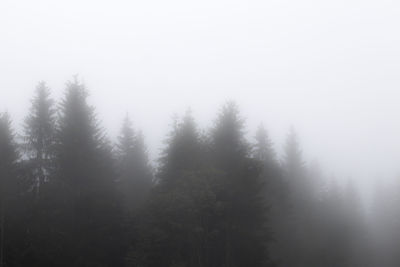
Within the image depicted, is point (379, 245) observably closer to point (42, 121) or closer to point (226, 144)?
point (226, 144)

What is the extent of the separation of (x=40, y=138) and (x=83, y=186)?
443 centimetres

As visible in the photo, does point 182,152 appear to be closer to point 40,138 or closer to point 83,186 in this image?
point 83,186

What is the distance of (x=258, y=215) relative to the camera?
31.3m

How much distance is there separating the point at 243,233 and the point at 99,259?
1060 centimetres

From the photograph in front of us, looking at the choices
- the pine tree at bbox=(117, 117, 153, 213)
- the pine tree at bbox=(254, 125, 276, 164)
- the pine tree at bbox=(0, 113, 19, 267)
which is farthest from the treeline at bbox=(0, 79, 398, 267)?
the pine tree at bbox=(254, 125, 276, 164)

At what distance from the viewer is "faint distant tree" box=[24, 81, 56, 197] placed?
28.0 meters

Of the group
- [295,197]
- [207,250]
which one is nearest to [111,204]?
[207,250]

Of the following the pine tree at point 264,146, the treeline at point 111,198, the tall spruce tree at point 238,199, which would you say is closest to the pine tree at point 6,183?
the treeline at point 111,198

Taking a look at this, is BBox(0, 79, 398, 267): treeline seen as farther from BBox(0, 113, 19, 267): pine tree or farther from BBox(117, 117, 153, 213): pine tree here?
BBox(117, 117, 153, 213): pine tree

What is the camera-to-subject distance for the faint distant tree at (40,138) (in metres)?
28.0

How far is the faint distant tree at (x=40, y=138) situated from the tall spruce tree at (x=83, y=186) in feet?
4.17

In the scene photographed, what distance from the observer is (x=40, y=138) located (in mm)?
28734

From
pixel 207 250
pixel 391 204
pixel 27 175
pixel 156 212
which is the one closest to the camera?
pixel 27 175

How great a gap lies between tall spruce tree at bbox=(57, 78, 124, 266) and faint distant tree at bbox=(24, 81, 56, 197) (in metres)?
1.27
